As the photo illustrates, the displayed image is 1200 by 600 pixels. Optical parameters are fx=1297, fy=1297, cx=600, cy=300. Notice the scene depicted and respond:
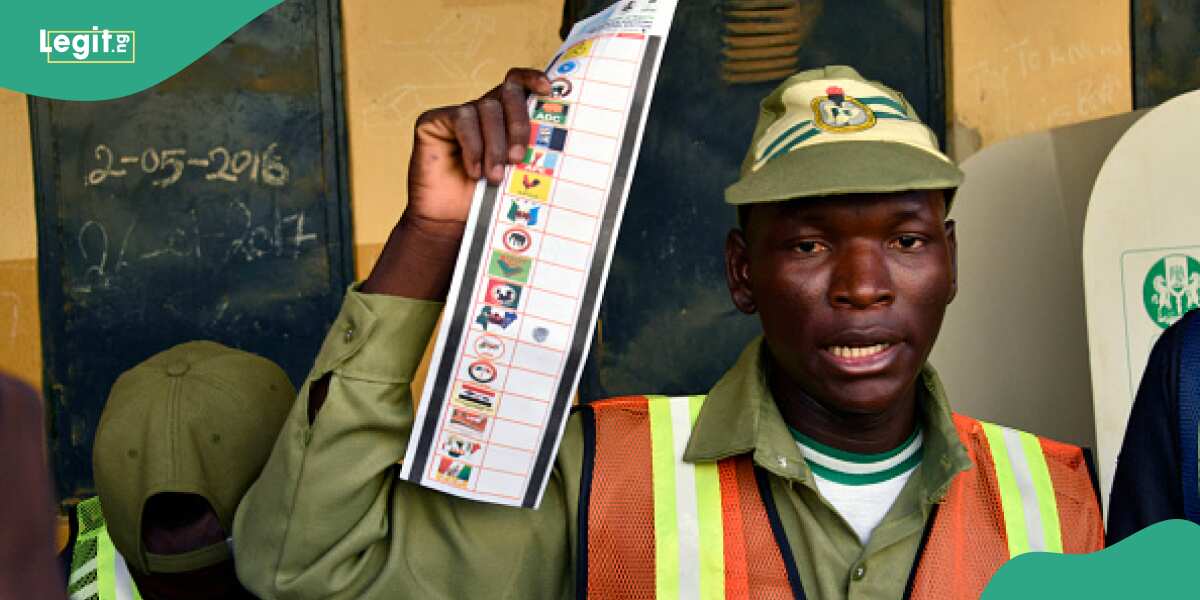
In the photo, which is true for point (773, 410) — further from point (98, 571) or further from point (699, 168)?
point (699, 168)

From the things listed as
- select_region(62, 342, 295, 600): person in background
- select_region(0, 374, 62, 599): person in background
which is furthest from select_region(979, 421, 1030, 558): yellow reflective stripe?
select_region(0, 374, 62, 599): person in background

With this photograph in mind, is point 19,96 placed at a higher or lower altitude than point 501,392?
higher

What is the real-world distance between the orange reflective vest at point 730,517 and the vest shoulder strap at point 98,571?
1029 mm

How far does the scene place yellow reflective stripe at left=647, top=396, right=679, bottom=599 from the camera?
5.94 feet

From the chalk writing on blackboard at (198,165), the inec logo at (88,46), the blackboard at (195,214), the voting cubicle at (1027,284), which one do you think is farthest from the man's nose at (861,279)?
the chalk writing on blackboard at (198,165)

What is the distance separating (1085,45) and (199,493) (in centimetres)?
413

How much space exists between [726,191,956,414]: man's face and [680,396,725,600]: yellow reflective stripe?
0.64 feet

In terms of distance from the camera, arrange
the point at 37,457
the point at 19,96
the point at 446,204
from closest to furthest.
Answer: the point at 37,457 < the point at 446,204 < the point at 19,96

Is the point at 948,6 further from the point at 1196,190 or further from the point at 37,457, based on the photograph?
the point at 37,457

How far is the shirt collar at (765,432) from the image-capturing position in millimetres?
1854

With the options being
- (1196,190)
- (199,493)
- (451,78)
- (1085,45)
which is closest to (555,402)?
(199,493)

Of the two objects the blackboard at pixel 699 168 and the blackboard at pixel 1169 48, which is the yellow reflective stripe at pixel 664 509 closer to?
the blackboard at pixel 699 168

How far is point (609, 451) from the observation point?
1894 mm

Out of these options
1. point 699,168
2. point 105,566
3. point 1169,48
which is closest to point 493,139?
point 105,566
